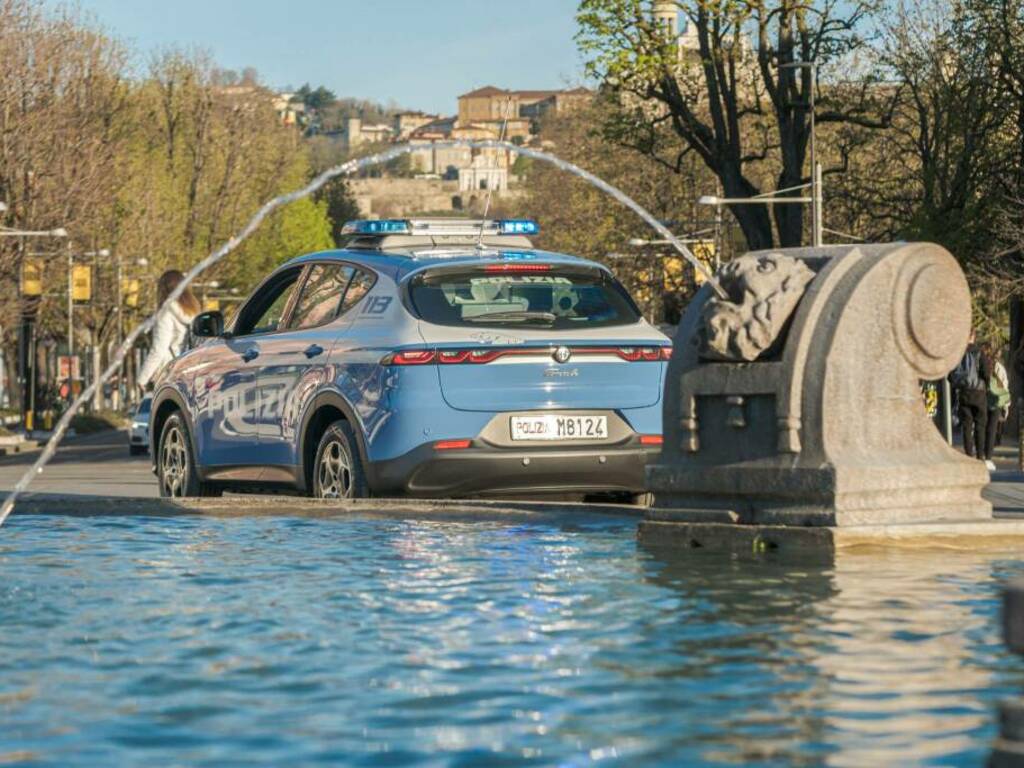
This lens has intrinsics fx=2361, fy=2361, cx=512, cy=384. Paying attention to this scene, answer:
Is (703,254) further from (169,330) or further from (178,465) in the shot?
(178,465)

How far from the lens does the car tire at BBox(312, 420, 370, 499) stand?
13.3 metres

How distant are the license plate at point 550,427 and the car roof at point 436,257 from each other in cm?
96

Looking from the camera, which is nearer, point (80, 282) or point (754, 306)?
point (754, 306)

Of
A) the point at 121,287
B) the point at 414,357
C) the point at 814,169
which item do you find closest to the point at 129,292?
the point at 121,287

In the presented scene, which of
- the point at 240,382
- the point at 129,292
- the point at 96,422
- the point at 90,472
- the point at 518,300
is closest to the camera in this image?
the point at 518,300

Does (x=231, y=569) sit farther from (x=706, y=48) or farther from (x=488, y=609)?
(x=706, y=48)

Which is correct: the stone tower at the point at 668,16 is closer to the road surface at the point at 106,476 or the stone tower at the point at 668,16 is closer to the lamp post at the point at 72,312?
the road surface at the point at 106,476

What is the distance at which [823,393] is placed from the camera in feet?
30.5

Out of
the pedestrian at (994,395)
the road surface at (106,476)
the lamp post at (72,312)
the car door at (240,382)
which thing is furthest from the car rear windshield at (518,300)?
the lamp post at (72,312)

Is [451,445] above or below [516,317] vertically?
below

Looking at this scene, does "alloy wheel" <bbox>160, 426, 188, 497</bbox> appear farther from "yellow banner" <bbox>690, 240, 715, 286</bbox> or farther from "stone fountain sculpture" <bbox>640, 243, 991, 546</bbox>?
"yellow banner" <bbox>690, 240, 715, 286</bbox>

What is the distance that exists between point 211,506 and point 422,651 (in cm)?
567

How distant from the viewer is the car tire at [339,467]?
13258 mm

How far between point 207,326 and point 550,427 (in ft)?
10.6
